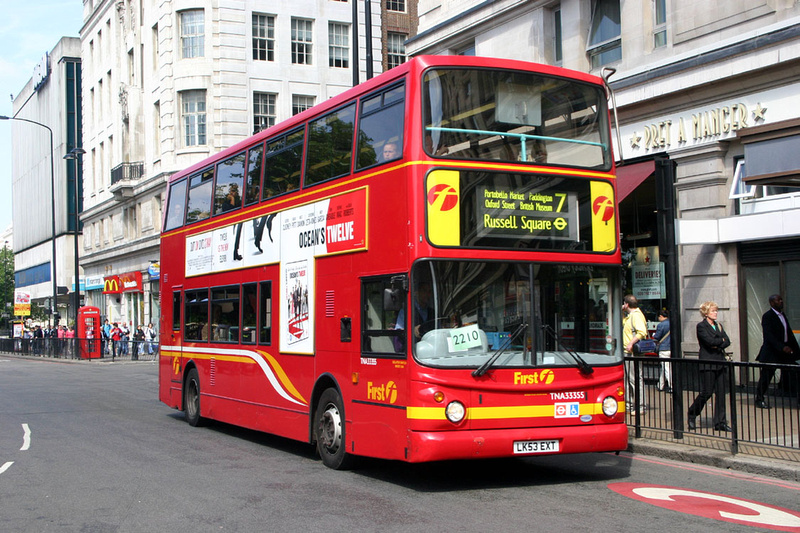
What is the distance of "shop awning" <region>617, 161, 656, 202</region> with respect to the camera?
1720 centimetres

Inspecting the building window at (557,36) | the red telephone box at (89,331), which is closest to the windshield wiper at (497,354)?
the building window at (557,36)

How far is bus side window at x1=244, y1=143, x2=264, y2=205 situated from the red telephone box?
33633mm

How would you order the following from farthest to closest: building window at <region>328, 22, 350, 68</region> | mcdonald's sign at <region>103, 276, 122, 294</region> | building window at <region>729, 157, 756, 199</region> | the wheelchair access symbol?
mcdonald's sign at <region>103, 276, 122, 294</region> → building window at <region>328, 22, 350, 68</region> → building window at <region>729, 157, 756, 199</region> → the wheelchair access symbol

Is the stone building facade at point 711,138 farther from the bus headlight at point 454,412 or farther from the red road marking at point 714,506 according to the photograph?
the bus headlight at point 454,412

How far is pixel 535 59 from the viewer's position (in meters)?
21.4

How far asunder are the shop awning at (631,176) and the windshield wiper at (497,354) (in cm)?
865

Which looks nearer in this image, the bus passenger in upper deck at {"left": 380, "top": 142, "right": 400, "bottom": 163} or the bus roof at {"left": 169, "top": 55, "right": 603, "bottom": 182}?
the bus roof at {"left": 169, "top": 55, "right": 603, "bottom": 182}

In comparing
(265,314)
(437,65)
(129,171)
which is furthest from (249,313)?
(129,171)

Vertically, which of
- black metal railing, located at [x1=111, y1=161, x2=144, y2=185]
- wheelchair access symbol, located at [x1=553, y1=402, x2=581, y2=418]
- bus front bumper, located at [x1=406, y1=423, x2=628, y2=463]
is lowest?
bus front bumper, located at [x1=406, y1=423, x2=628, y2=463]

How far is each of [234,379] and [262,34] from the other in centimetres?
3406

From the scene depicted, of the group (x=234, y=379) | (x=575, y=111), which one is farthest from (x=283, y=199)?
(x=575, y=111)

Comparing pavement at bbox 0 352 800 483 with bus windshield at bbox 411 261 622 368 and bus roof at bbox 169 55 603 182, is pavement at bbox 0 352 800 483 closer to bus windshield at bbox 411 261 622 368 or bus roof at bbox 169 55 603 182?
Answer: bus windshield at bbox 411 261 622 368

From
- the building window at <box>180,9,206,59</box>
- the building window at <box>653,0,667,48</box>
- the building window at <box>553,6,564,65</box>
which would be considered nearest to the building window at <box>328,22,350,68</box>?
the building window at <box>180,9,206,59</box>

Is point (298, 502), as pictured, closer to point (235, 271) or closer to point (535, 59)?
point (235, 271)
